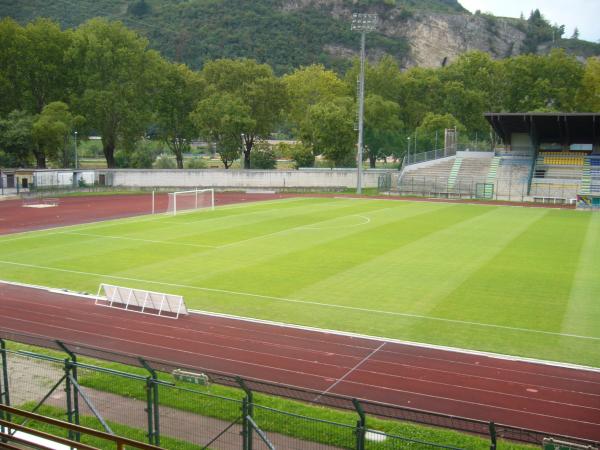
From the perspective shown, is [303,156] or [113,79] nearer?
[113,79]

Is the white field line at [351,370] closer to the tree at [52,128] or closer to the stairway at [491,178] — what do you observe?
the stairway at [491,178]

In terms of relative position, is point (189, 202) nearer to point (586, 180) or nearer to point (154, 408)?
point (586, 180)

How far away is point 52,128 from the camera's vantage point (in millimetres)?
59594

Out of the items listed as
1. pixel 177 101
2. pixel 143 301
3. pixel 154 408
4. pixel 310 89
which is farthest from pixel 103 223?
pixel 310 89

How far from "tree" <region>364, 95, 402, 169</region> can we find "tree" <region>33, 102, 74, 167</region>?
35.3 metres

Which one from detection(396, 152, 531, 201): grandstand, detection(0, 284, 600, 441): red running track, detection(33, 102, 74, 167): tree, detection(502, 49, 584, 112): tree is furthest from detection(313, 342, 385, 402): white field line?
detection(502, 49, 584, 112): tree

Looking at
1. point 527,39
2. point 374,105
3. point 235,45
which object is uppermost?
point 527,39

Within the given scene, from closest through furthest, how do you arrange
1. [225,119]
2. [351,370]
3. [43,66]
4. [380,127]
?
[351,370] → [43,66] → [225,119] → [380,127]

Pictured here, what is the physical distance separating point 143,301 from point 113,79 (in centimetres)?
5599

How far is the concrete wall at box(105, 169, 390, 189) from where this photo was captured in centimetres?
6372

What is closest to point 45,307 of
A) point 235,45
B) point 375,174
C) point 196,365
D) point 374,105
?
point 196,365

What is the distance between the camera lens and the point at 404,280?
21969 mm

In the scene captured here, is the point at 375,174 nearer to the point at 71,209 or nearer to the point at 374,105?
the point at 374,105

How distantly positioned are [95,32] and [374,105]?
1354 inches
